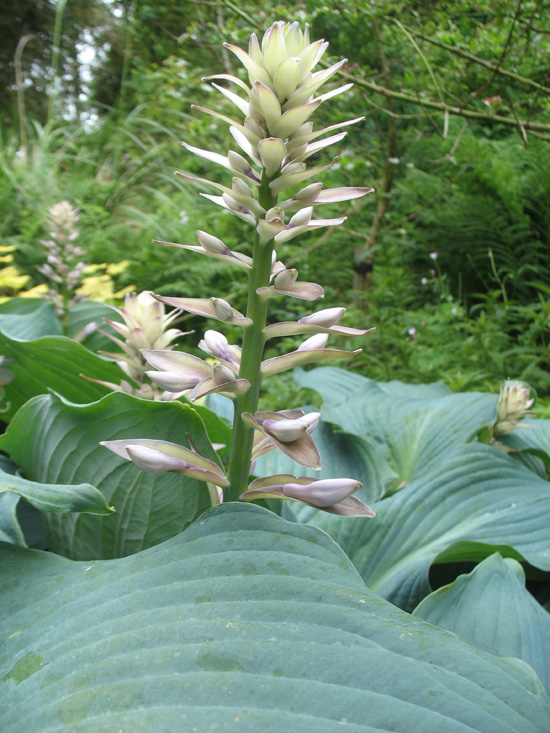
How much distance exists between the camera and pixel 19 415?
3.22ft

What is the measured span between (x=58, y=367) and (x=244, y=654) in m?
0.96

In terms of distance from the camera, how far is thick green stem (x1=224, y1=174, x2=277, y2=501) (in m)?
0.71

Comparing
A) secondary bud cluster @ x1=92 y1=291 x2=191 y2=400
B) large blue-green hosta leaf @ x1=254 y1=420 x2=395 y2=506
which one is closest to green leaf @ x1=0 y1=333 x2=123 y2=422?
secondary bud cluster @ x1=92 y1=291 x2=191 y2=400

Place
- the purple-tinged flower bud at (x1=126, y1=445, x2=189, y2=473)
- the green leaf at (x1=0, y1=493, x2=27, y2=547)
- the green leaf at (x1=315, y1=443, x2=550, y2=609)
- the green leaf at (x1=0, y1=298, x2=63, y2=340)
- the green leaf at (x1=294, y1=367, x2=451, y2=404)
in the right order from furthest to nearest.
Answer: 1. the green leaf at (x1=294, y1=367, x2=451, y2=404)
2. the green leaf at (x1=0, y1=298, x2=63, y2=340)
3. the green leaf at (x1=315, y1=443, x2=550, y2=609)
4. the green leaf at (x1=0, y1=493, x2=27, y2=547)
5. the purple-tinged flower bud at (x1=126, y1=445, x2=189, y2=473)

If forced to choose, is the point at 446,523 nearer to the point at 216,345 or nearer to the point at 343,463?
the point at 343,463

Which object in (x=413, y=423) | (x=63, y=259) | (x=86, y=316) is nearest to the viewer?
(x=413, y=423)

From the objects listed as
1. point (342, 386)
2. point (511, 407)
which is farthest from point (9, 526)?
point (342, 386)

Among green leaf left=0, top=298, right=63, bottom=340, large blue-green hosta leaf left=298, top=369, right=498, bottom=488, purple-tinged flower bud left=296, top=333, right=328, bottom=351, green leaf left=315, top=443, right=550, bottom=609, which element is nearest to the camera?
purple-tinged flower bud left=296, top=333, right=328, bottom=351

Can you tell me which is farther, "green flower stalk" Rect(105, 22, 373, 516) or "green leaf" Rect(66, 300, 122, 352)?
"green leaf" Rect(66, 300, 122, 352)

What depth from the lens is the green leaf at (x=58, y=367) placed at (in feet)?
4.04

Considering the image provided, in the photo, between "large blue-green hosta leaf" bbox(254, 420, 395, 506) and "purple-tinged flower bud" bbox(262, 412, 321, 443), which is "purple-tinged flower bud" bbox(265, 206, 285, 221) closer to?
"purple-tinged flower bud" bbox(262, 412, 321, 443)

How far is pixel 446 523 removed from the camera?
4.02ft

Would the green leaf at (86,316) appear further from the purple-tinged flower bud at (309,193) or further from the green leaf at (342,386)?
the purple-tinged flower bud at (309,193)

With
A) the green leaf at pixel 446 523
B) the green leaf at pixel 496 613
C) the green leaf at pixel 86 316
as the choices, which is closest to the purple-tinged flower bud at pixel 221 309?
the green leaf at pixel 496 613
